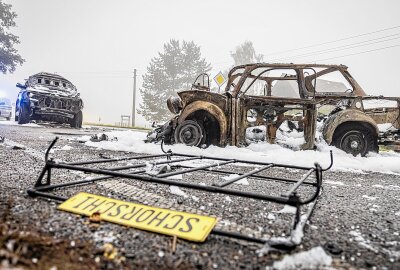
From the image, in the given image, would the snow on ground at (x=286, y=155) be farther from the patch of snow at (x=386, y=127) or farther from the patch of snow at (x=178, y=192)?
the patch of snow at (x=178, y=192)

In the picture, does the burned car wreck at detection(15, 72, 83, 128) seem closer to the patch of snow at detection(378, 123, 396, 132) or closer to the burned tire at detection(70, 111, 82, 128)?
the burned tire at detection(70, 111, 82, 128)

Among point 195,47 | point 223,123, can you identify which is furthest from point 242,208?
point 195,47

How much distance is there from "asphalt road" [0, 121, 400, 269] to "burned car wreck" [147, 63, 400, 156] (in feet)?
11.2

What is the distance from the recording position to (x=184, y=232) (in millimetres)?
1471

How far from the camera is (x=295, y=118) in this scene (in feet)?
19.7

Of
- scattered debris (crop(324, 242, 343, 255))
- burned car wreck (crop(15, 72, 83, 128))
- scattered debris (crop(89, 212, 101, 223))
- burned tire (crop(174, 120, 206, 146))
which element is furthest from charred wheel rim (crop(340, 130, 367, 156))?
burned car wreck (crop(15, 72, 83, 128))

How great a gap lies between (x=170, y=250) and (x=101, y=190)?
4.30 feet

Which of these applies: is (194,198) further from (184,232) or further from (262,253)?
(262,253)

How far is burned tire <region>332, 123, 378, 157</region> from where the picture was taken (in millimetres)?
5883

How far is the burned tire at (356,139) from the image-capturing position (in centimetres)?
588

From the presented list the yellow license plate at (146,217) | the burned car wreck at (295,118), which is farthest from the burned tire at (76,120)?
the yellow license plate at (146,217)

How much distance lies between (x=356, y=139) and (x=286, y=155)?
1829mm

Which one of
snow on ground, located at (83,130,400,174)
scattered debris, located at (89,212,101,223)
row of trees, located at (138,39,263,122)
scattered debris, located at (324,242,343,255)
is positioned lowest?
scattered debris, located at (324,242,343,255)

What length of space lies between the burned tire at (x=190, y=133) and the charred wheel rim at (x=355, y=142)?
316 centimetres
